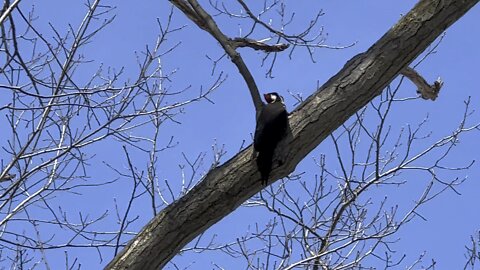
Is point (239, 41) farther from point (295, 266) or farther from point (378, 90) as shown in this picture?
point (295, 266)

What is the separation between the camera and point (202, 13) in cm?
344

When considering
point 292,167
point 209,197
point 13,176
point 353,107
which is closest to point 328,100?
point 353,107

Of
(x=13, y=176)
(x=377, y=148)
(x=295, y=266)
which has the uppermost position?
(x=13, y=176)

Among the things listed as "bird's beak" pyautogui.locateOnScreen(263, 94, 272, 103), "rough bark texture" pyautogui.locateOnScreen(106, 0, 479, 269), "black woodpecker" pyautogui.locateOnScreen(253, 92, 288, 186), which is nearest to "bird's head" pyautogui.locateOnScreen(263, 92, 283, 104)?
"bird's beak" pyautogui.locateOnScreen(263, 94, 272, 103)

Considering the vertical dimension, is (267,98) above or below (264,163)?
above

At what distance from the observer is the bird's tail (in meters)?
2.87

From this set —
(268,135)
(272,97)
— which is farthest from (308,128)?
(272,97)

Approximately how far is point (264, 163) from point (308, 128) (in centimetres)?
21

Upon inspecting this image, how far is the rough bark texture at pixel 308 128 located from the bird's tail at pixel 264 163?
0.03 m

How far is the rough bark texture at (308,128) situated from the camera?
2.85m

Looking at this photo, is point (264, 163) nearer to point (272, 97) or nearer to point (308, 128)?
point (308, 128)

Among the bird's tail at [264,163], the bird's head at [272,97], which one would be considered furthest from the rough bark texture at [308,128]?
the bird's head at [272,97]

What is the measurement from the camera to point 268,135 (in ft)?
9.47

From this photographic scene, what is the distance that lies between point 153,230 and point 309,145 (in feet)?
2.17
